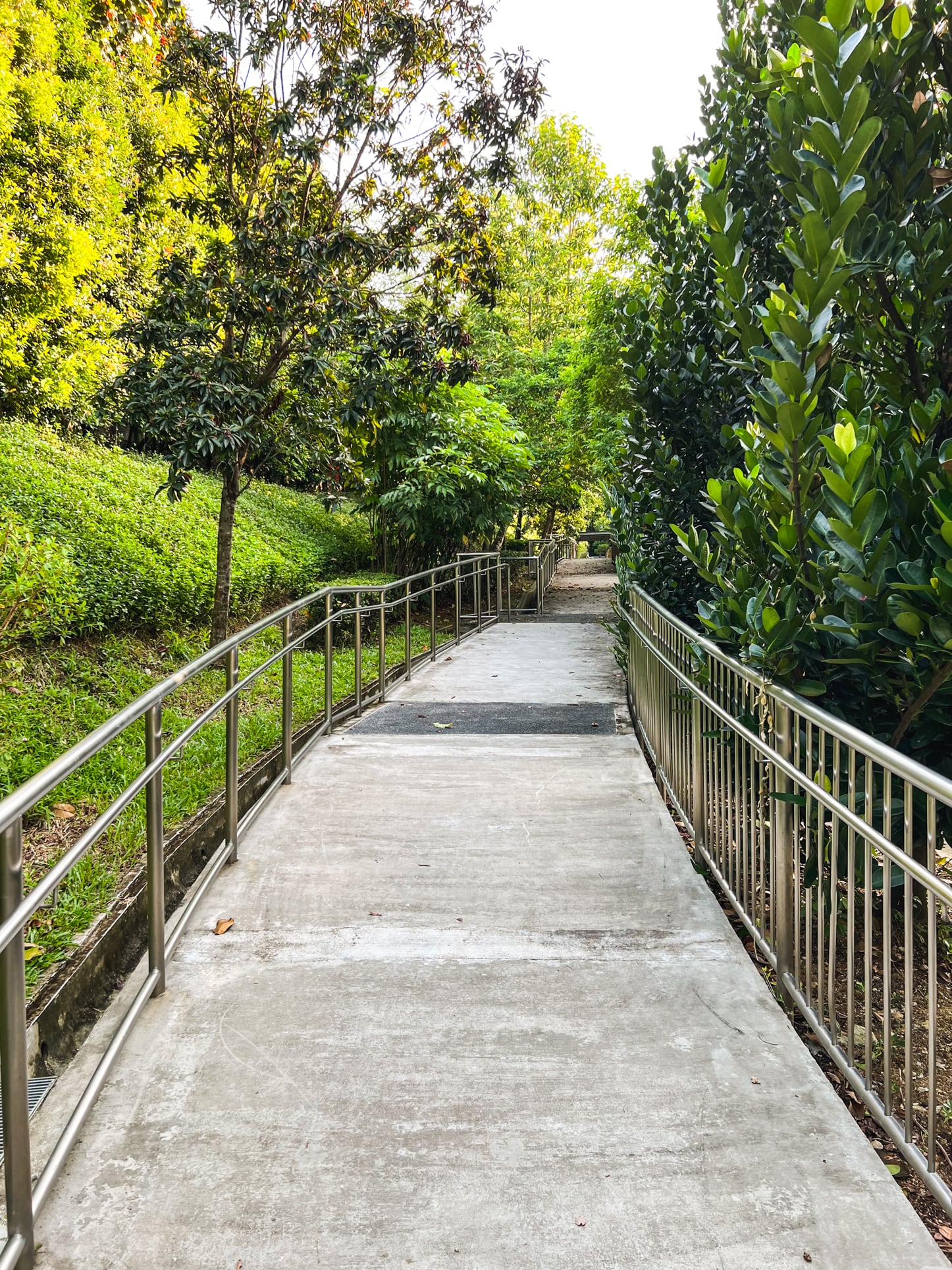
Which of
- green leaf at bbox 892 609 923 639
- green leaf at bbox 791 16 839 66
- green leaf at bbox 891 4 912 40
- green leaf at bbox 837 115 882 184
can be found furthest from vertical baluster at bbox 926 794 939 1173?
green leaf at bbox 891 4 912 40

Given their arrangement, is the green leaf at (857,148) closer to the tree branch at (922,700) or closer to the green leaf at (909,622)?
the green leaf at (909,622)

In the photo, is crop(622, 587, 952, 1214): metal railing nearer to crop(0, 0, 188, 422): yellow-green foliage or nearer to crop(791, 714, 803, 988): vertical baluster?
crop(791, 714, 803, 988): vertical baluster

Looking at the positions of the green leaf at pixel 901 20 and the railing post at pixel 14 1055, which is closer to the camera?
the railing post at pixel 14 1055

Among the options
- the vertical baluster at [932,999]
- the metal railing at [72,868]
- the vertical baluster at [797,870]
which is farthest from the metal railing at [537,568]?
the vertical baluster at [932,999]

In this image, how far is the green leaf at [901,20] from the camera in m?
2.66

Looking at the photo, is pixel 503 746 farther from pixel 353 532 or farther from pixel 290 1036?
pixel 353 532

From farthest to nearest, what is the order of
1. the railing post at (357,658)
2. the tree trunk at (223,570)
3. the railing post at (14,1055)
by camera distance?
the tree trunk at (223,570) < the railing post at (357,658) < the railing post at (14,1055)

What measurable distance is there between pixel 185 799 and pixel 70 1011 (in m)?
2.11

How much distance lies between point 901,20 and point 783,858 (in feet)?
8.37

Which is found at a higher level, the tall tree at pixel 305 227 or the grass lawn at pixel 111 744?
the tall tree at pixel 305 227

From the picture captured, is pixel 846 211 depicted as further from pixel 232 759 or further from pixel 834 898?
pixel 232 759

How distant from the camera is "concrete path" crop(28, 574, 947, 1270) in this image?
1909 millimetres

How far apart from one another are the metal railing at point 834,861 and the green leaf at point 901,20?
1.99 meters

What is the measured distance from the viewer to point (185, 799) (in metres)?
5.06
